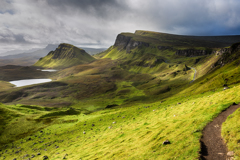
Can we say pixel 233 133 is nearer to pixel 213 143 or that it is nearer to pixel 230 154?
pixel 213 143

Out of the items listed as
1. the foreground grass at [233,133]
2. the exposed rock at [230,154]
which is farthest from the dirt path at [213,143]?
the foreground grass at [233,133]

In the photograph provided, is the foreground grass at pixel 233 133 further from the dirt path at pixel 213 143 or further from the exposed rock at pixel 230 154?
the dirt path at pixel 213 143

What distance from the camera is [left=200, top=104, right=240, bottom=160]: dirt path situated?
1397 centimetres

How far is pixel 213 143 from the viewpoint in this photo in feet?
52.2

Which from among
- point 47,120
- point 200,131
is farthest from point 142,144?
point 47,120

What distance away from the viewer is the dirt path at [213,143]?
14.0m

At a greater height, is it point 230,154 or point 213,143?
point 230,154

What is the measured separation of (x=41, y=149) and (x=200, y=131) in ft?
128

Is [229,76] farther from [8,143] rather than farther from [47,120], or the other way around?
[8,143]

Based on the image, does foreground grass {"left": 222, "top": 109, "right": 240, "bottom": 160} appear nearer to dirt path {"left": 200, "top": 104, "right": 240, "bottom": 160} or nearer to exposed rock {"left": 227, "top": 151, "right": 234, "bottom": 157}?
exposed rock {"left": 227, "top": 151, "right": 234, "bottom": 157}

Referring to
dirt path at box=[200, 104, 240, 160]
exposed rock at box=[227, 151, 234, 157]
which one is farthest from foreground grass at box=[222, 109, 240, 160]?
dirt path at box=[200, 104, 240, 160]

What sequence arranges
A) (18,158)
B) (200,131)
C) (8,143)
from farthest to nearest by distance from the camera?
(8,143), (18,158), (200,131)

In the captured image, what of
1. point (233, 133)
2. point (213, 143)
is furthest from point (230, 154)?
point (233, 133)

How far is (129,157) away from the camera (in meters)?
17.5
